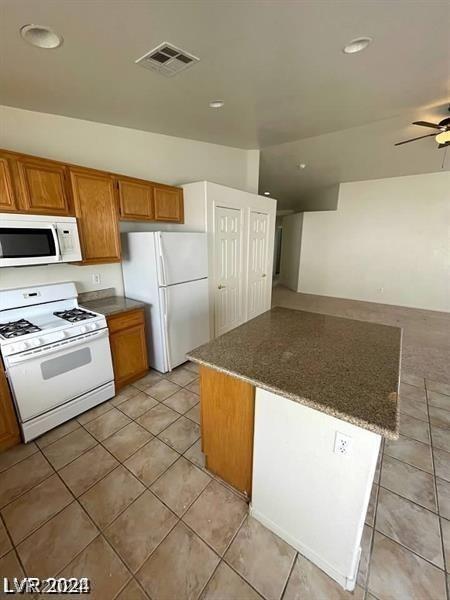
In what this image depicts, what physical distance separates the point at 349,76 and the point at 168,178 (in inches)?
86.6

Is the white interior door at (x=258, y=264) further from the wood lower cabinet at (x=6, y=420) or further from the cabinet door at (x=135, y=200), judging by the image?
the wood lower cabinet at (x=6, y=420)

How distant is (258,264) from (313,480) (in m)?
3.47

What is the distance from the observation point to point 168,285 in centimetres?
273

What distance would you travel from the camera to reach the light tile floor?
1.19m

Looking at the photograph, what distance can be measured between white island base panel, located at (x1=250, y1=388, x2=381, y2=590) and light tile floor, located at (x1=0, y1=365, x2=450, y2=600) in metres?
0.12

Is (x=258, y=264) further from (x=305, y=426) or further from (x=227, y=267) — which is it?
(x=305, y=426)

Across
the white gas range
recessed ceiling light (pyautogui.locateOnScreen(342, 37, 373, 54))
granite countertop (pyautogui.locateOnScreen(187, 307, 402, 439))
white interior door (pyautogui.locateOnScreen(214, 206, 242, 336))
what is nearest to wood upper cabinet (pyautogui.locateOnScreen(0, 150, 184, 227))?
the white gas range

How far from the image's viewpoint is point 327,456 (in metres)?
Result: 1.10

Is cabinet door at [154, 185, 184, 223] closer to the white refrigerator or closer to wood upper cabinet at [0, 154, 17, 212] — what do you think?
the white refrigerator

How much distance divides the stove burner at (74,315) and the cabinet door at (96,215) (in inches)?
19.5

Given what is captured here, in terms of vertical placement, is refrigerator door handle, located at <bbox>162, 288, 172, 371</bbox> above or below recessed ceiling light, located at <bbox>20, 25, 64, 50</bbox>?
below

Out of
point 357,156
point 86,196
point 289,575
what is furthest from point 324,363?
point 357,156

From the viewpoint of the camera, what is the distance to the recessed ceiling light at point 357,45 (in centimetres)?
161

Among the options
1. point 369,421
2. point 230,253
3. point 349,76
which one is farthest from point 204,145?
point 369,421
